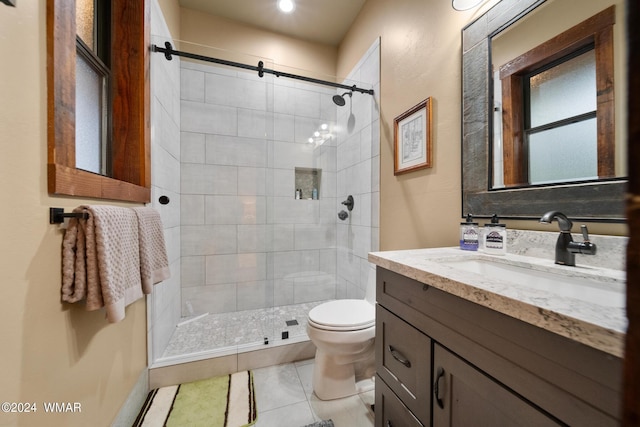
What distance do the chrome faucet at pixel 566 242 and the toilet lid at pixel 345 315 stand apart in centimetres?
86

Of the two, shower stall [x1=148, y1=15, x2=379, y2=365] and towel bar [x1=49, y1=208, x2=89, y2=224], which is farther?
shower stall [x1=148, y1=15, x2=379, y2=365]

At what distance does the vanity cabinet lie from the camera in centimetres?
42

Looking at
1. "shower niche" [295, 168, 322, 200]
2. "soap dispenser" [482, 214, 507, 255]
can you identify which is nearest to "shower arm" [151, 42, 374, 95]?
"shower niche" [295, 168, 322, 200]

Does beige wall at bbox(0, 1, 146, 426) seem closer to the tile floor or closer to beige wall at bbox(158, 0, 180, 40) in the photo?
the tile floor

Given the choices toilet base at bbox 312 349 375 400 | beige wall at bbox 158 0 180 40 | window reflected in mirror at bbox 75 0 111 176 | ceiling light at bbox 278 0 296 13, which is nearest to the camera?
window reflected in mirror at bbox 75 0 111 176

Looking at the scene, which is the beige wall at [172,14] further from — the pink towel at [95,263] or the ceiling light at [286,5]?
the pink towel at [95,263]

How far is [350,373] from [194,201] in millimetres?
1841

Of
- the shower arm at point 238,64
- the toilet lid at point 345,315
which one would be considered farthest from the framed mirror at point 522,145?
the shower arm at point 238,64

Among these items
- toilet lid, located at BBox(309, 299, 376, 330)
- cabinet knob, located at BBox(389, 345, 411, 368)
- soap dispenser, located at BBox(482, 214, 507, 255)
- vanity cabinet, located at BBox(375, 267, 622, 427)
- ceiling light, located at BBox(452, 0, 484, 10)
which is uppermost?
ceiling light, located at BBox(452, 0, 484, 10)

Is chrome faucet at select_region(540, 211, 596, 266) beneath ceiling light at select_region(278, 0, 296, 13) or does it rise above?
beneath

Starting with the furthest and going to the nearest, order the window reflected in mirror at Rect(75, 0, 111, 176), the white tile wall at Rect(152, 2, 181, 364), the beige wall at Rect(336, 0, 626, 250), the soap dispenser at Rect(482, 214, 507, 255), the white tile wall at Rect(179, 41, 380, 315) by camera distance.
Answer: the white tile wall at Rect(179, 41, 380, 315) < the white tile wall at Rect(152, 2, 181, 364) < the beige wall at Rect(336, 0, 626, 250) < the window reflected in mirror at Rect(75, 0, 111, 176) < the soap dispenser at Rect(482, 214, 507, 255)

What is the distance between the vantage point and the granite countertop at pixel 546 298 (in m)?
0.38

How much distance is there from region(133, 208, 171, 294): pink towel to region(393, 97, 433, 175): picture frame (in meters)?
1.46

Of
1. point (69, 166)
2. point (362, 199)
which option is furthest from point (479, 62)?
point (69, 166)
